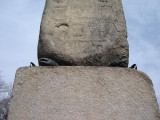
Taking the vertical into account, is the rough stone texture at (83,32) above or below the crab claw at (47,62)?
above

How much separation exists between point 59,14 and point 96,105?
32.8 inches

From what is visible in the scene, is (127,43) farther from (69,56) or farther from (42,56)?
(42,56)

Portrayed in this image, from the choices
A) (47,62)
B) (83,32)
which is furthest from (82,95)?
(83,32)

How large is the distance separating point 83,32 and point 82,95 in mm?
530

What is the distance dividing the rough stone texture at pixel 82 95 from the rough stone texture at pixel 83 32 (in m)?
0.14

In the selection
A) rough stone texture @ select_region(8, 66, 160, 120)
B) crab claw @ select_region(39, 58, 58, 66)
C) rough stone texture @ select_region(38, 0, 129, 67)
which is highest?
rough stone texture @ select_region(38, 0, 129, 67)

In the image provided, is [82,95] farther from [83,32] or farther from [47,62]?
[83,32]

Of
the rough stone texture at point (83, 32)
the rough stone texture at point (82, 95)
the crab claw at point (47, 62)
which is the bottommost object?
the rough stone texture at point (82, 95)

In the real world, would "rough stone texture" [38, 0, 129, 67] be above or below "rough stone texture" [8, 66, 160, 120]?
above

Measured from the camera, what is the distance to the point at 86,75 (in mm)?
1493

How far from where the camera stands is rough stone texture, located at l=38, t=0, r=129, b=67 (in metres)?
1.63

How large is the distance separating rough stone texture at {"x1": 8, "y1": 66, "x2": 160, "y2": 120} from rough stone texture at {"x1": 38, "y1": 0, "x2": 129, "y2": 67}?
0.14 meters

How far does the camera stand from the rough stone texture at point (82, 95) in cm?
138

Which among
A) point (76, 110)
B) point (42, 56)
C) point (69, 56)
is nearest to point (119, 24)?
point (69, 56)
